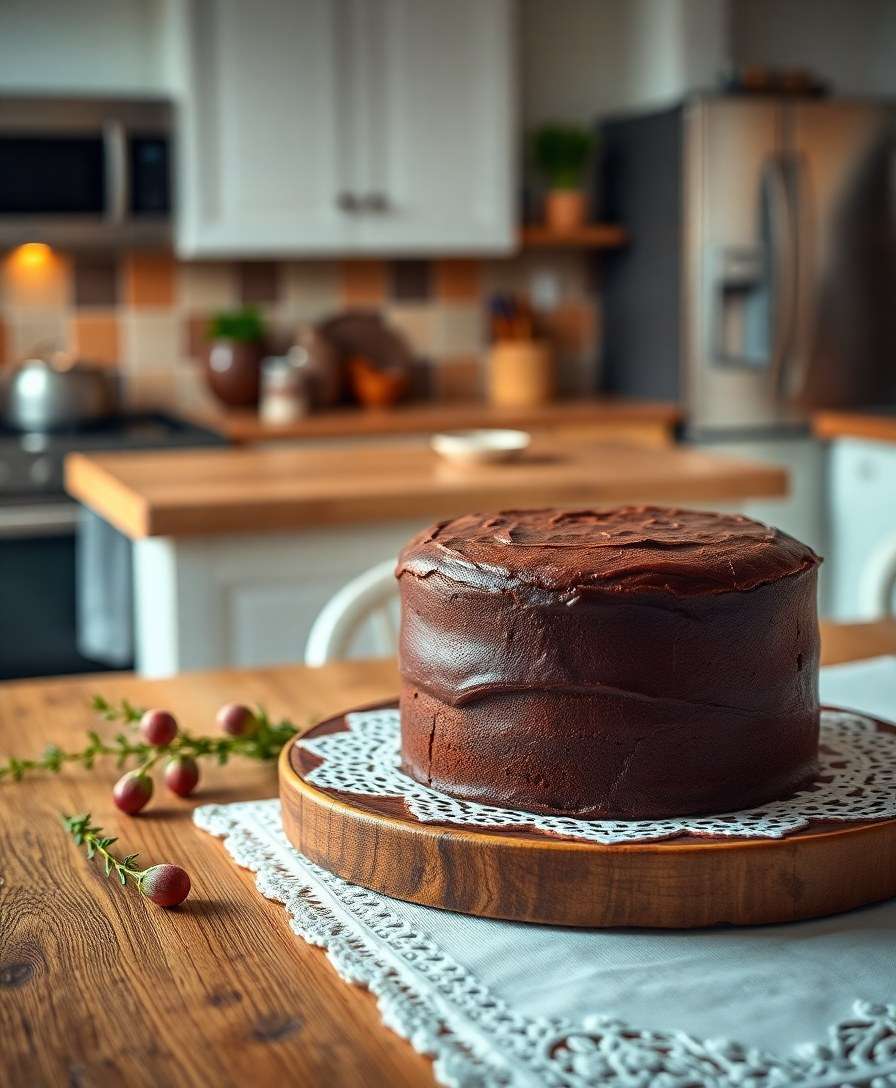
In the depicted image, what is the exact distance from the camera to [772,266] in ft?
12.9

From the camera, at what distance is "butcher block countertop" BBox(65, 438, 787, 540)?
2.07 metres

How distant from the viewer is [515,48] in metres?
4.04

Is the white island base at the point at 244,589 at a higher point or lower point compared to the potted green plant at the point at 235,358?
lower

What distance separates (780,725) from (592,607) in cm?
14

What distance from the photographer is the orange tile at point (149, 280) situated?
407 cm

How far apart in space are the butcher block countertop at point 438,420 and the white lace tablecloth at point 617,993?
283 cm

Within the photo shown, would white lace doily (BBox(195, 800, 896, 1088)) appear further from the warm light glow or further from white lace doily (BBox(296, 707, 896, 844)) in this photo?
the warm light glow

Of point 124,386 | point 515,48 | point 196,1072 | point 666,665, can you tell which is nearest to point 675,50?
point 515,48

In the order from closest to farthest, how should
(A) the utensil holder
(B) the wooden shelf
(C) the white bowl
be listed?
(C) the white bowl → (B) the wooden shelf → (A) the utensil holder

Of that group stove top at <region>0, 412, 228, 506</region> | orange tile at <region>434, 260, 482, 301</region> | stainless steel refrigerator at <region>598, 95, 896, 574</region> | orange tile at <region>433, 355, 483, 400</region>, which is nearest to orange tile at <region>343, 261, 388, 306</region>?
orange tile at <region>434, 260, 482, 301</region>

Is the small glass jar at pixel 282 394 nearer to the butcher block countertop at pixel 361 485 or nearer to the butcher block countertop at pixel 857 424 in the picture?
the butcher block countertop at pixel 361 485

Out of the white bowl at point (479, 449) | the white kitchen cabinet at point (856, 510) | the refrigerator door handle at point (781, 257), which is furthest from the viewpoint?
the refrigerator door handle at point (781, 257)

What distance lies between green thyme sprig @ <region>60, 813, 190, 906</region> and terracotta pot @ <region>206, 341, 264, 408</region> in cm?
305

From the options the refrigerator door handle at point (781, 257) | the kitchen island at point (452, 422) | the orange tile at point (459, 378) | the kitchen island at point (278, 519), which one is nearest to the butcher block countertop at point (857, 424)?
the refrigerator door handle at point (781, 257)
